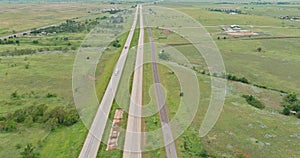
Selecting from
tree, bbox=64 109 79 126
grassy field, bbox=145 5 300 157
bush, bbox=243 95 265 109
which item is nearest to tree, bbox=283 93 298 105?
grassy field, bbox=145 5 300 157

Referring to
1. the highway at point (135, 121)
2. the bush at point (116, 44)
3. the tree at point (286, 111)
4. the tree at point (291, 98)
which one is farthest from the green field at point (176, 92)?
the bush at point (116, 44)

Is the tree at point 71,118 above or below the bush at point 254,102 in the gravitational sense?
above

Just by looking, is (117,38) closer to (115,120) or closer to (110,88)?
(110,88)

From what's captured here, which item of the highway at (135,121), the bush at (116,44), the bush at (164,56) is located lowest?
the highway at (135,121)

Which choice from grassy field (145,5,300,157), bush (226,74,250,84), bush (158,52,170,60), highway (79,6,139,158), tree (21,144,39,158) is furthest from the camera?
bush (158,52,170,60)

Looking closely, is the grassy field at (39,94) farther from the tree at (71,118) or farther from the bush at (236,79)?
the bush at (236,79)

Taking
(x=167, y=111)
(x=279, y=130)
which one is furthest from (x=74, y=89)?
(x=279, y=130)

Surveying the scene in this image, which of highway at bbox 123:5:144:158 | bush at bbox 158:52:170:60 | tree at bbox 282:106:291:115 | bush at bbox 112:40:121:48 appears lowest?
tree at bbox 282:106:291:115

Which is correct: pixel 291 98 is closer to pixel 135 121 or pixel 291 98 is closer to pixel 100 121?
pixel 135 121

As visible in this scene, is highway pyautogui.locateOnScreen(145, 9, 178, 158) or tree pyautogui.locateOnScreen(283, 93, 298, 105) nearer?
highway pyautogui.locateOnScreen(145, 9, 178, 158)

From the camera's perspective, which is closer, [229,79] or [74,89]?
[74,89]

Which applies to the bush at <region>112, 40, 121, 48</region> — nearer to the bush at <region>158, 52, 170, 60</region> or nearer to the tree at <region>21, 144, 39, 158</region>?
the bush at <region>158, 52, 170, 60</region>
